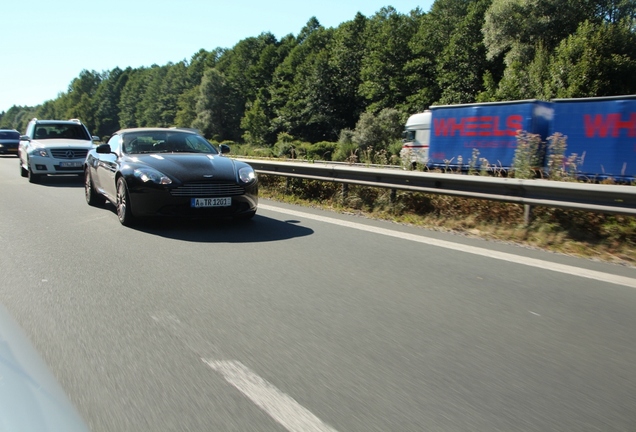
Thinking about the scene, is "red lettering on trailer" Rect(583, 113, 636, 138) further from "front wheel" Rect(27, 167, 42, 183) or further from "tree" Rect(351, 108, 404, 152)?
"tree" Rect(351, 108, 404, 152)

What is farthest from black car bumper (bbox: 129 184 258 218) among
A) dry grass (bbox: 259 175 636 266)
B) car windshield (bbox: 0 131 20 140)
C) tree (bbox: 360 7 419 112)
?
tree (bbox: 360 7 419 112)

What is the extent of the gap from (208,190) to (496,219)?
13.3ft

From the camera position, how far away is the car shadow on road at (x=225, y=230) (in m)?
7.17

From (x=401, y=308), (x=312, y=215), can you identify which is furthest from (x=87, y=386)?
(x=312, y=215)

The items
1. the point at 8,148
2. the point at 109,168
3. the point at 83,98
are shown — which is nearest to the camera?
the point at 109,168

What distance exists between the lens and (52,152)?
1537 centimetres

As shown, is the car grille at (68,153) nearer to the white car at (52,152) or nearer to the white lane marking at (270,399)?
the white car at (52,152)

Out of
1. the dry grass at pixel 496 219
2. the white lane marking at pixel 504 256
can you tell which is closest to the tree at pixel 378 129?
the dry grass at pixel 496 219

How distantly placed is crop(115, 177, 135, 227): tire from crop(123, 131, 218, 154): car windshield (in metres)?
0.83

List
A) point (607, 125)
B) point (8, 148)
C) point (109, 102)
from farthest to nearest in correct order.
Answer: point (109, 102) → point (8, 148) → point (607, 125)

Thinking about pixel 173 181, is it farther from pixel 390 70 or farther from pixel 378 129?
pixel 390 70

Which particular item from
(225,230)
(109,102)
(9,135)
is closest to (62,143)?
(225,230)

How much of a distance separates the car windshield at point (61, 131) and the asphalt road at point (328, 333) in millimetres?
11238

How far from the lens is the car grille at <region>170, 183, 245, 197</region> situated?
7.48 metres
